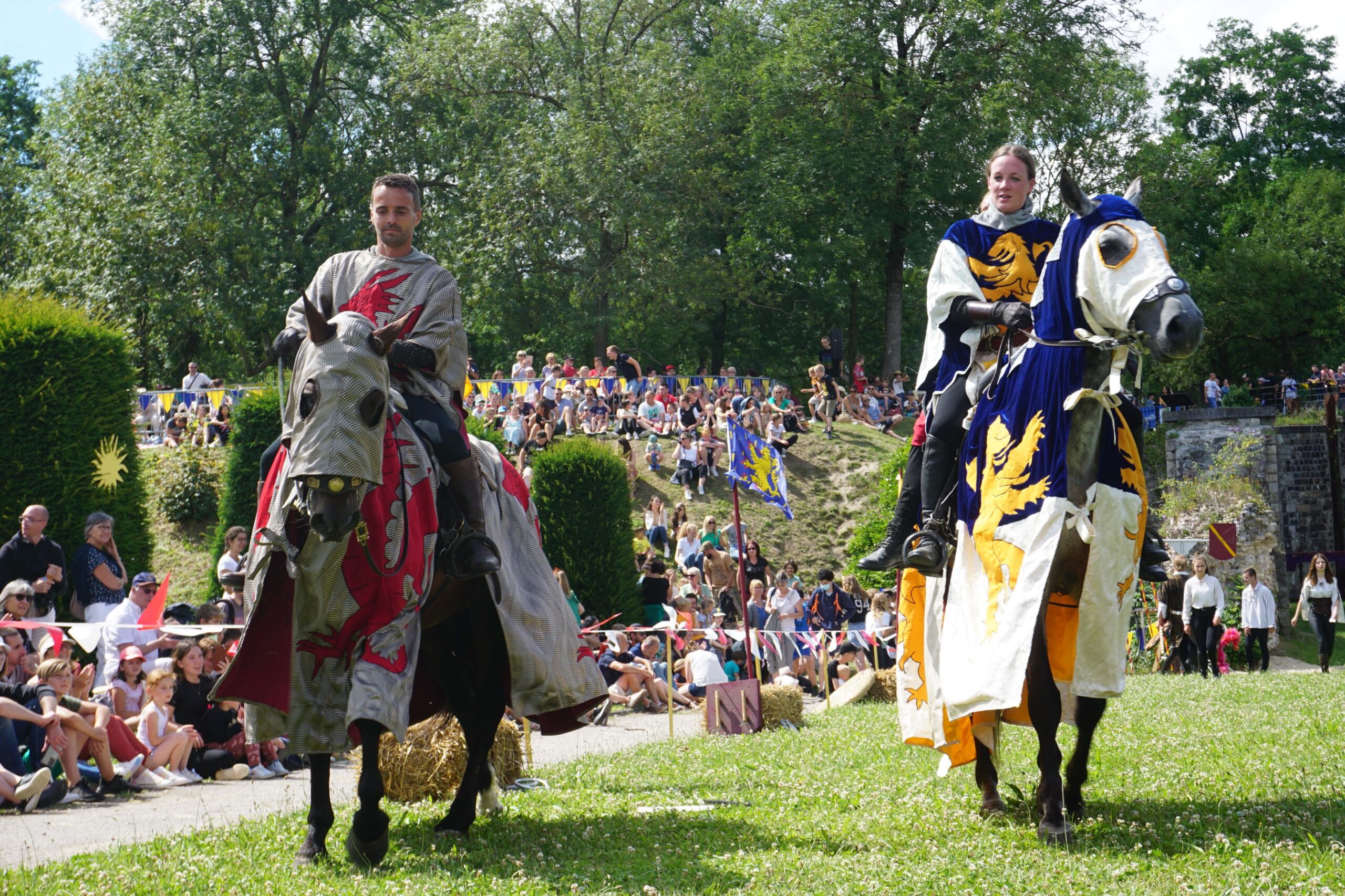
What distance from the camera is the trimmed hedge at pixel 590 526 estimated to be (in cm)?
2253

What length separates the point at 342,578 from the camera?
6.09 m

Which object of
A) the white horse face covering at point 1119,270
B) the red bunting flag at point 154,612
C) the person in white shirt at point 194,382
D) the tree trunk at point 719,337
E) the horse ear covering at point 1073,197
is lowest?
the red bunting flag at point 154,612

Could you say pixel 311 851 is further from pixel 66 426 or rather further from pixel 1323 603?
pixel 1323 603

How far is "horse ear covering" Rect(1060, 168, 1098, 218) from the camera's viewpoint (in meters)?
6.10

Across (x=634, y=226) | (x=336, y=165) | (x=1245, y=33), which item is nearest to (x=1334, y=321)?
(x=1245, y=33)

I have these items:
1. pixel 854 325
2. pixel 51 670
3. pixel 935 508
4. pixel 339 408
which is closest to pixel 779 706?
pixel 51 670

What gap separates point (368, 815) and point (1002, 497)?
3327mm

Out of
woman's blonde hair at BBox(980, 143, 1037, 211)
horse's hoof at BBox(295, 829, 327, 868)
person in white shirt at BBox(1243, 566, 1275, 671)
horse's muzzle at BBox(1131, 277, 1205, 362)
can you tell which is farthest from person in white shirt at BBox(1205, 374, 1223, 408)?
horse's hoof at BBox(295, 829, 327, 868)

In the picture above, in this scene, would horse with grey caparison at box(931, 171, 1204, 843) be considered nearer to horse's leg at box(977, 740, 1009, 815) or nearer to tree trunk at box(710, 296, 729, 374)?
horse's leg at box(977, 740, 1009, 815)

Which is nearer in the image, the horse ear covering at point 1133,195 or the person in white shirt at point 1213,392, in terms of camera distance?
the horse ear covering at point 1133,195

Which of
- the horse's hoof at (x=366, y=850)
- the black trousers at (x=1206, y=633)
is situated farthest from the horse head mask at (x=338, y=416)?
the black trousers at (x=1206, y=633)

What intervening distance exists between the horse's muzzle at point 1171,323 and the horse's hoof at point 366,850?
4074 millimetres

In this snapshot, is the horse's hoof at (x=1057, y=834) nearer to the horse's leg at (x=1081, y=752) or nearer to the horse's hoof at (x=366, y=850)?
the horse's leg at (x=1081, y=752)

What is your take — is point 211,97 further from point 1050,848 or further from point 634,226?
point 1050,848
